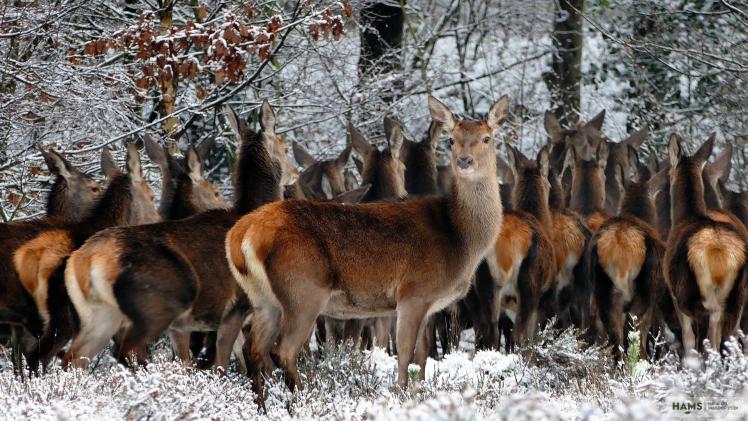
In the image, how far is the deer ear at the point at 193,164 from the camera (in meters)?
10.1

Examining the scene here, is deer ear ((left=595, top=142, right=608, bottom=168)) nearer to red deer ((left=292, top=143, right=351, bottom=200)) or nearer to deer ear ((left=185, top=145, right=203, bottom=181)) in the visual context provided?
red deer ((left=292, top=143, right=351, bottom=200))

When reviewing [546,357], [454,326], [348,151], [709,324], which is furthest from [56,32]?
[709,324]

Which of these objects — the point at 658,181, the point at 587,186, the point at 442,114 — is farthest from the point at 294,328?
the point at 587,186

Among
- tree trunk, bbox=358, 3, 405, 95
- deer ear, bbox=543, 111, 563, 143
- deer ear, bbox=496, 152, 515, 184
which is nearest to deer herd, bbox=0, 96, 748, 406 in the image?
deer ear, bbox=496, 152, 515, 184

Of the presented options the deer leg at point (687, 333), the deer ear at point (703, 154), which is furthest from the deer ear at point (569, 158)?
the deer leg at point (687, 333)

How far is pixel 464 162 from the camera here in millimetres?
8492

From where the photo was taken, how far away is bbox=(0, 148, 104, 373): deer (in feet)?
28.1

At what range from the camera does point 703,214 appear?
991 cm

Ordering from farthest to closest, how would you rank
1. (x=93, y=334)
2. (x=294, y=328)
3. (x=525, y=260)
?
1. (x=525, y=260)
2. (x=93, y=334)
3. (x=294, y=328)

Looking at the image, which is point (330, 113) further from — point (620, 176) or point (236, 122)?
point (236, 122)

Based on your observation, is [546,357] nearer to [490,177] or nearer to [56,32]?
[490,177]

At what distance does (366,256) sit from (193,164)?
2937 millimetres

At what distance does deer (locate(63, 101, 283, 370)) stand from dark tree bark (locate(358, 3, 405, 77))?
345 inches

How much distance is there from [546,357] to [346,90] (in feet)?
27.0
